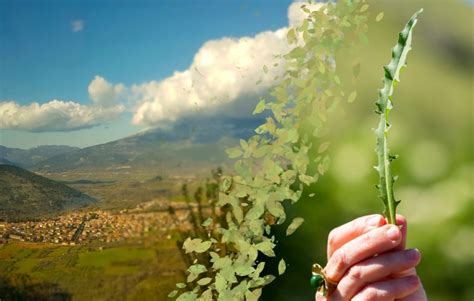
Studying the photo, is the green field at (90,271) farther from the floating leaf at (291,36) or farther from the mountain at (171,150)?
the floating leaf at (291,36)

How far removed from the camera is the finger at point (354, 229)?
2.54ft

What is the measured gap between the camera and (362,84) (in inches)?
77.9

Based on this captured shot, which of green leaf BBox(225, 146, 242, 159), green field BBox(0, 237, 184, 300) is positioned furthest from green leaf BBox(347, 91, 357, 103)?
green field BBox(0, 237, 184, 300)

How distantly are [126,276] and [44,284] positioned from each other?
358 mm

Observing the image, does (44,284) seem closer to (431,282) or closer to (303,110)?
(303,110)

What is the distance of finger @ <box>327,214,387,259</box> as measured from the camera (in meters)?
0.77

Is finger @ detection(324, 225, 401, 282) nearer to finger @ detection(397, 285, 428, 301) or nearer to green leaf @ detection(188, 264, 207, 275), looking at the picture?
finger @ detection(397, 285, 428, 301)

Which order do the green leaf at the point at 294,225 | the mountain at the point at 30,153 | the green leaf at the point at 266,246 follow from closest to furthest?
the green leaf at the point at 266,246 < the green leaf at the point at 294,225 < the mountain at the point at 30,153

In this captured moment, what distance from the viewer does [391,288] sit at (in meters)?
0.75

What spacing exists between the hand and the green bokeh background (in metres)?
1.05

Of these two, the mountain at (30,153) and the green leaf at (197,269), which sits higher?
the mountain at (30,153)

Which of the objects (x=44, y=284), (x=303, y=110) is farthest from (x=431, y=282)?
(x=44, y=284)

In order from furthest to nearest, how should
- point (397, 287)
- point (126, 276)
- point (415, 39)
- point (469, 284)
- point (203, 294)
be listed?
point (415, 39)
point (126, 276)
point (469, 284)
point (203, 294)
point (397, 287)

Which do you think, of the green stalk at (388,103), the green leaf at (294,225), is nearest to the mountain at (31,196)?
the green leaf at (294,225)
